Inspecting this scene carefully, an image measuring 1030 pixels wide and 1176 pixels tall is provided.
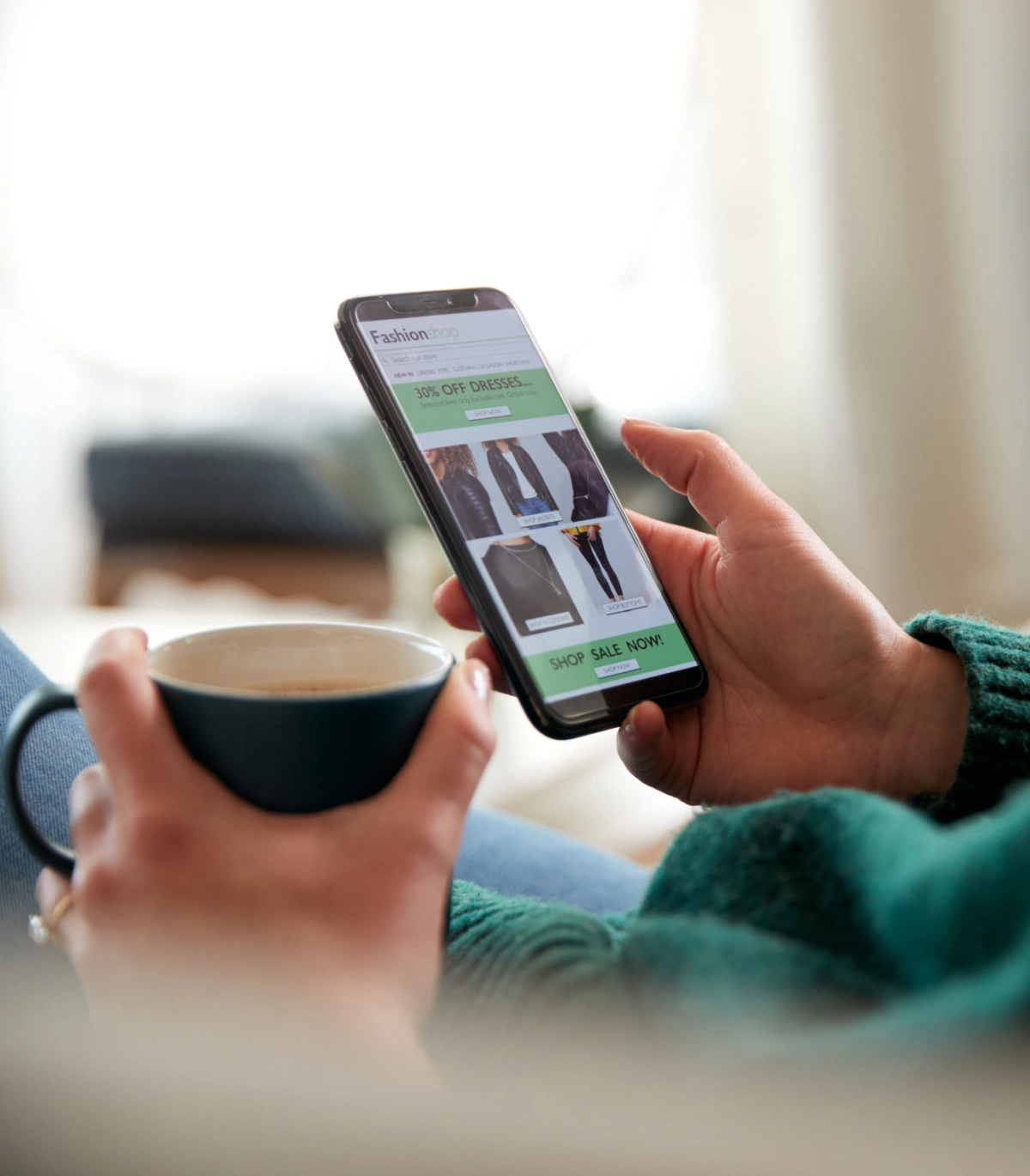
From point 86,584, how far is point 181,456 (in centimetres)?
46

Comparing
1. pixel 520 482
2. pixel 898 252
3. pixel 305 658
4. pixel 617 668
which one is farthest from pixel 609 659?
pixel 898 252

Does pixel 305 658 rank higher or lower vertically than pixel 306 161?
lower

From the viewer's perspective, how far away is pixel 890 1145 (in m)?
0.18

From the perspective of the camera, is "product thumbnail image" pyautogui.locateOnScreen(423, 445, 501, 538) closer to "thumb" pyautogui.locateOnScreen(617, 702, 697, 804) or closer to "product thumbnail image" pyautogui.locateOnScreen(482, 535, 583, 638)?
"product thumbnail image" pyautogui.locateOnScreen(482, 535, 583, 638)

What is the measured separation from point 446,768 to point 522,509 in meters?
0.27

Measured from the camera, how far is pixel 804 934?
0.99 feet

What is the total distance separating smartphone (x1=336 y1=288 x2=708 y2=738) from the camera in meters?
0.58

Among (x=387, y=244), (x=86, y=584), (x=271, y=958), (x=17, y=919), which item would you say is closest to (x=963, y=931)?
(x=271, y=958)

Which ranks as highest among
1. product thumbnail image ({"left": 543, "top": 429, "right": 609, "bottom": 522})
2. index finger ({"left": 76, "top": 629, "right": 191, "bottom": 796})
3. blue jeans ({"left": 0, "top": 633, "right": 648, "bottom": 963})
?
index finger ({"left": 76, "top": 629, "right": 191, "bottom": 796})

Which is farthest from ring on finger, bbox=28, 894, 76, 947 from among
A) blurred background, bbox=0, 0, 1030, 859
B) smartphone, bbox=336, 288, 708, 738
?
blurred background, bbox=0, 0, 1030, 859

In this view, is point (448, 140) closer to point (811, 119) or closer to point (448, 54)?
point (448, 54)

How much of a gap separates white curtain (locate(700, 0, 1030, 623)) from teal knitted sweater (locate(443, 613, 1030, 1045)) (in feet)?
6.26

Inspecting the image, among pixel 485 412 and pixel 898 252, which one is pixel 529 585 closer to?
pixel 485 412

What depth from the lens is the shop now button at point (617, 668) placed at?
1.97 feet
